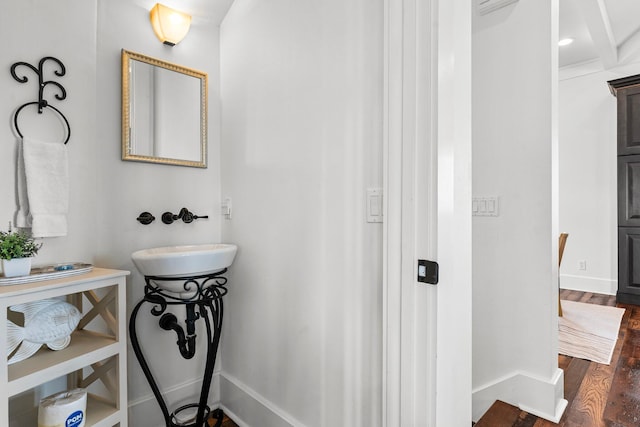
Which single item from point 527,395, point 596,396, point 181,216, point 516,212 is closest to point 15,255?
point 181,216

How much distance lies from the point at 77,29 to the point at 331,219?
4.61 feet

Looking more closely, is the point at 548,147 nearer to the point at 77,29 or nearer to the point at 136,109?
the point at 136,109

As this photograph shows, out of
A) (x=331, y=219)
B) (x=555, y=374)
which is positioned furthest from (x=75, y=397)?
(x=555, y=374)

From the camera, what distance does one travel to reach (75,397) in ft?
3.95

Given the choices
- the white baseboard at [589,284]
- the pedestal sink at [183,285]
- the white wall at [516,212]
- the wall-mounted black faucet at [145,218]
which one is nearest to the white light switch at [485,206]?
the white wall at [516,212]

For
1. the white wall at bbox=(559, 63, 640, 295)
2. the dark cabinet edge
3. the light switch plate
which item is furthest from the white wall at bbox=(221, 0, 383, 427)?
the white wall at bbox=(559, 63, 640, 295)

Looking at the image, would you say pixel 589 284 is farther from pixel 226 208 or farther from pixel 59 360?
pixel 59 360

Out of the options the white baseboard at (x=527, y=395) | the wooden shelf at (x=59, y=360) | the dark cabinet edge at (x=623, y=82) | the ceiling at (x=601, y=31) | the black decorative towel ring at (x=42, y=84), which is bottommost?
the white baseboard at (x=527, y=395)

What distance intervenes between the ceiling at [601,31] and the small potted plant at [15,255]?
13.2ft

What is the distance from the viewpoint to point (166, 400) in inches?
70.3

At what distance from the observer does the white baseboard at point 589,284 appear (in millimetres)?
4111

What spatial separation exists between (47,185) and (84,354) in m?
0.69

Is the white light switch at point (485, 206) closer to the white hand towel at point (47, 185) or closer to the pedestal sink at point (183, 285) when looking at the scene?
the pedestal sink at point (183, 285)

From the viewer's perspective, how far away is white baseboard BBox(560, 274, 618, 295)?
411 cm
